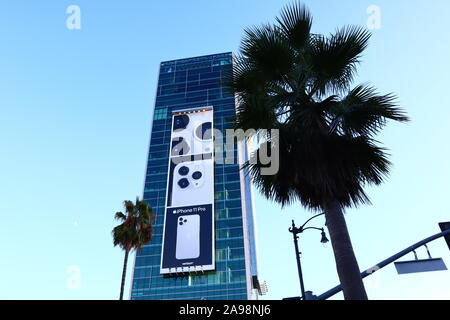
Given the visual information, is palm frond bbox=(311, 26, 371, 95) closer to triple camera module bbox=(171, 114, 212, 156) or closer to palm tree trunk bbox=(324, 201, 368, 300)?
palm tree trunk bbox=(324, 201, 368, 300)

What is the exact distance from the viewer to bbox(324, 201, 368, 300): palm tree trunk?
21.3ft

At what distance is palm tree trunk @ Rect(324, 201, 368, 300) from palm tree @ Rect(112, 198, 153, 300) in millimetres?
22353

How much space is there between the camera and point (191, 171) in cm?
7956

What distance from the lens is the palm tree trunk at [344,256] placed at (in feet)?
21.3

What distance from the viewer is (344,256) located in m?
6.83

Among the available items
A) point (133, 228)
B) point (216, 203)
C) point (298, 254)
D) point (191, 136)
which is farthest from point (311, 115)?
point (191, 136)

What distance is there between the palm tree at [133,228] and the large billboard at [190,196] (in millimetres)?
40386

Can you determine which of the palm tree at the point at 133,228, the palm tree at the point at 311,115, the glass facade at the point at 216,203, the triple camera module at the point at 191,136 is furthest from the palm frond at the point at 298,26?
the triple camera module at the point at 191,136

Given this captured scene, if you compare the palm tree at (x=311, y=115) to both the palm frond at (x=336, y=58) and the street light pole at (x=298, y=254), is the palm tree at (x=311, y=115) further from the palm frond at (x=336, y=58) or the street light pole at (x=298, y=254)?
the street light pole at (x=298, y=254)

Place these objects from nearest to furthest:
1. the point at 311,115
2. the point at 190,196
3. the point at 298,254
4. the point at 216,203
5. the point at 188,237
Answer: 1. the point at 311,115
2. the point at 298,254
3. the point at 188,237
4. the point at 190,196
5. the point at 216,203

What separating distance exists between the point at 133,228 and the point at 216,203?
174 feet

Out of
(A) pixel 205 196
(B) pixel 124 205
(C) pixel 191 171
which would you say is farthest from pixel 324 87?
(C) pixel 191 171

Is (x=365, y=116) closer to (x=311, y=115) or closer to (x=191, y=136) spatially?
(x=311, y=115)

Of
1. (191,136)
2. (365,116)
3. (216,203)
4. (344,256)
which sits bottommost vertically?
(344,256)
